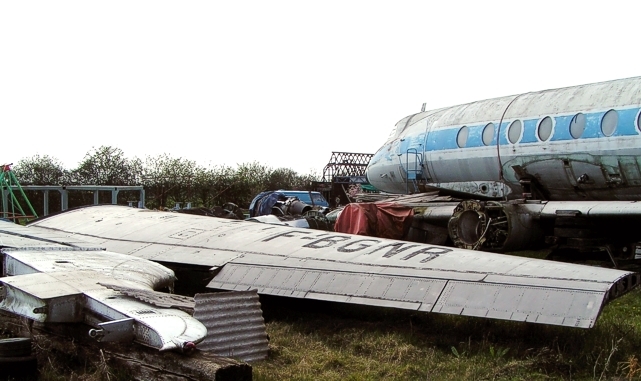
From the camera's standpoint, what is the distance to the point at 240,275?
23.3ft

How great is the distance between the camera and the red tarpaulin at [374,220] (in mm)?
12672

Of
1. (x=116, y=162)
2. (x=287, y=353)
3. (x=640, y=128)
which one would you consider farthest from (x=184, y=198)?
(x=287, y=353)

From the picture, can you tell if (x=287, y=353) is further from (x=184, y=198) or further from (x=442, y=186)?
(x=184, y=198)

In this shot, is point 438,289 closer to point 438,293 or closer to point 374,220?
point 438,293

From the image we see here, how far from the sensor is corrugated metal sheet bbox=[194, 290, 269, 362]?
16.5ft

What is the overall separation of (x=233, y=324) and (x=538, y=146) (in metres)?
9.94

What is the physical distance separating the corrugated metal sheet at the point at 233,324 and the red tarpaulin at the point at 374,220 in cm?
721

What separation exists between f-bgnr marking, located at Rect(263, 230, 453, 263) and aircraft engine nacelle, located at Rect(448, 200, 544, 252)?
4.89m

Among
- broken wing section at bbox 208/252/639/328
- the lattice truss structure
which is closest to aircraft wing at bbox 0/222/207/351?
broken wing section at bbox 208/252/639/328

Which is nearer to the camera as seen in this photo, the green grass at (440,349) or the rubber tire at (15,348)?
the rubber tire at (15,348)

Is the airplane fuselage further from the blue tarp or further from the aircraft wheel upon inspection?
the aircraft wheel

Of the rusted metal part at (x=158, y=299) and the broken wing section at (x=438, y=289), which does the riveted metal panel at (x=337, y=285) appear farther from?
the rusted metal part at (x=158, y=299)

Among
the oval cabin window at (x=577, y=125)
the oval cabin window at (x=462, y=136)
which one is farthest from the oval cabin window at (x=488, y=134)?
the oval cabin window at (x=577, y=125)

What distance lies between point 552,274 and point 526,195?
7422mm
